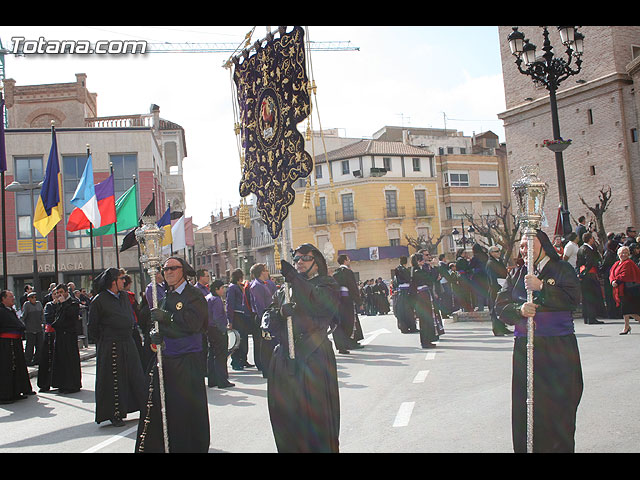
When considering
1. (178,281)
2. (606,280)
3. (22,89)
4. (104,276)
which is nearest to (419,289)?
(606,280)

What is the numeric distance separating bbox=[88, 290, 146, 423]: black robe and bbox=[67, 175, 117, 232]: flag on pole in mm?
11864

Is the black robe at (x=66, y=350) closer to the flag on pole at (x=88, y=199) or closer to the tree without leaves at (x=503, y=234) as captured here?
the tree without leaves at (x=503, y=234)

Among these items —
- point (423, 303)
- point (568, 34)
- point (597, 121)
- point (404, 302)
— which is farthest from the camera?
point (597, 121)

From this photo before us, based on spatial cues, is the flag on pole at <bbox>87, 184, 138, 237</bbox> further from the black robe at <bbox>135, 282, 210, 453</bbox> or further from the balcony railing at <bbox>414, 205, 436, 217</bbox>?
the balcony railing at <bbox>414, 205, 436, 217</bbox>

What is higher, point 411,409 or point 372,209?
point 372,209

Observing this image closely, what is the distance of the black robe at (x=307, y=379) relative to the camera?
18.2ft

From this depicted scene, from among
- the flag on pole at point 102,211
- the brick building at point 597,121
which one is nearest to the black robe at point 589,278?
the flag on pole at point 102,211

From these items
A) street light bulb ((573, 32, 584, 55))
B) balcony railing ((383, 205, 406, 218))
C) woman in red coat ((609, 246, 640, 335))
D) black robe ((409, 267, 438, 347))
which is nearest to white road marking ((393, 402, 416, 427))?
black robe ((409, 267, 438, 347))

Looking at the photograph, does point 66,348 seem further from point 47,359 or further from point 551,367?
point 551,367

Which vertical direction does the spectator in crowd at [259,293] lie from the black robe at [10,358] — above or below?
above

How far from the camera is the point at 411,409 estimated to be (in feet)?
26.6

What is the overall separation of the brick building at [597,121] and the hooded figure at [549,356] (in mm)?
25793

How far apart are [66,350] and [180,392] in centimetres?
639

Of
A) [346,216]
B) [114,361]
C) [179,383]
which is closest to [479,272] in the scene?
[114,361]
